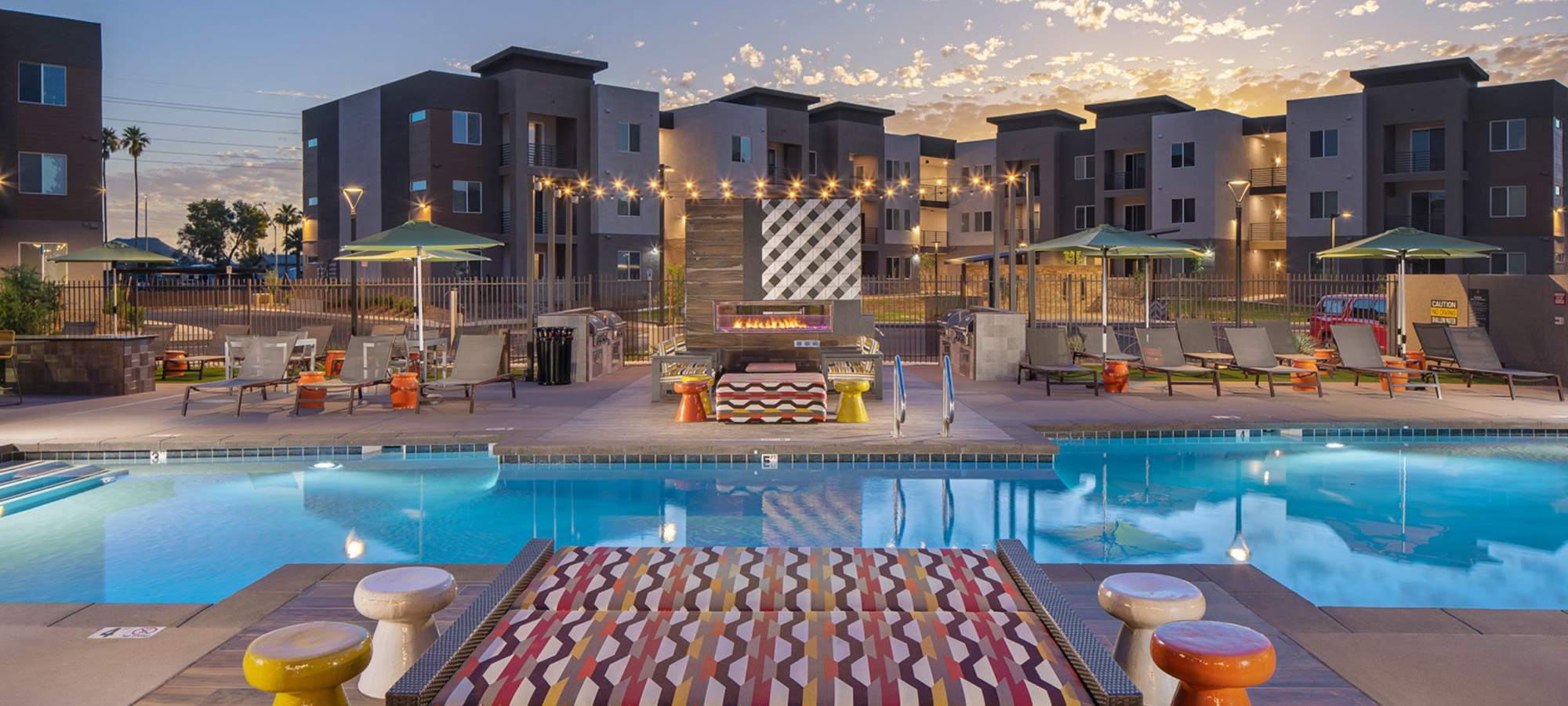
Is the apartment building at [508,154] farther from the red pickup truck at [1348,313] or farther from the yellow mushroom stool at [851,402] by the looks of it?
the yellow mushroom stool at [851,402]

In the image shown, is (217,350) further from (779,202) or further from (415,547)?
(415,547)

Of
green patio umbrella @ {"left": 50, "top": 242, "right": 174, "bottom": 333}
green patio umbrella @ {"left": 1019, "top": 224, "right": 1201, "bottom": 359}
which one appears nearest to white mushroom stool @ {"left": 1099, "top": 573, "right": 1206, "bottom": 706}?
green patio umbrella @ {"left": 1019, "top": 224, "right": 1201, "bottom": 359}

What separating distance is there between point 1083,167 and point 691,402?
3821 cm

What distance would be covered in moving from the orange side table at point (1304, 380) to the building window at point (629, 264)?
2566 centimetres

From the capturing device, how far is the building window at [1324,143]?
3765 cm

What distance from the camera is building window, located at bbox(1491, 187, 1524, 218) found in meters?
35.8

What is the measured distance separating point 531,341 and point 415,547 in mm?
9992

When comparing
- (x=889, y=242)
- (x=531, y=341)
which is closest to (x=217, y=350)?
(x=531, y=341)

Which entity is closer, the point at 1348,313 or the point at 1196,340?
the point at 1196,340

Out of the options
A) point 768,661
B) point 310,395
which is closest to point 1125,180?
point 310,395

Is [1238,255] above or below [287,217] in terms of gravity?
below

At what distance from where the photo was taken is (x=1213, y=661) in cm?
A: 228

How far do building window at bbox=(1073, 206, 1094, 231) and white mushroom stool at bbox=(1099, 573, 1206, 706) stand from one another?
43.9m

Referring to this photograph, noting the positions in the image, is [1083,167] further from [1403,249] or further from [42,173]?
[42,173]
